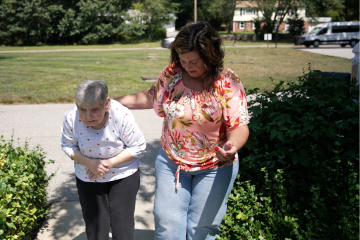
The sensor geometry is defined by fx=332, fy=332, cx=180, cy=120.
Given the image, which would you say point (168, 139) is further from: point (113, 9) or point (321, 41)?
point (113, 9)

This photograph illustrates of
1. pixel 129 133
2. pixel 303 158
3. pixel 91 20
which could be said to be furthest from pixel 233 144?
pixel 91 20

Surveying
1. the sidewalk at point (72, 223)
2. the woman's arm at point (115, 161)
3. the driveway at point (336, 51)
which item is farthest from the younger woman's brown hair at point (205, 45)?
the driveway at point (336, 51)

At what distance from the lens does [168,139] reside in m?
2.25

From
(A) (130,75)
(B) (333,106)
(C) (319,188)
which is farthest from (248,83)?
(C) (319,188)

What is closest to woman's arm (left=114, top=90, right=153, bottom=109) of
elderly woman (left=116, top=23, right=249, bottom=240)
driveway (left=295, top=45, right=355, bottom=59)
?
elderly woman (left=116, top=23, right=249, bottom=240)

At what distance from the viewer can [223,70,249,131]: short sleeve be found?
204cm

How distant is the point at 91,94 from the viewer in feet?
6.93

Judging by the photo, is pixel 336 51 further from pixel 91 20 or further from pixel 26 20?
pixel 26 20

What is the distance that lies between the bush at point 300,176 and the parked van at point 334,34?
28715 mm

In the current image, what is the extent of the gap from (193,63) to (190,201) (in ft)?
3.05

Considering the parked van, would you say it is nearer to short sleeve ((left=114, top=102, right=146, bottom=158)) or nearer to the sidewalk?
the sidewalk

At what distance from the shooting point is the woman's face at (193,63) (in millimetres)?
2043

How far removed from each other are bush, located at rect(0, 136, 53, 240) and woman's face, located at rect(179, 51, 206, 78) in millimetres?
1555

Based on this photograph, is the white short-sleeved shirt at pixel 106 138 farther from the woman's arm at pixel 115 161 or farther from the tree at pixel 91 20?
the tree at pixel 91 20
